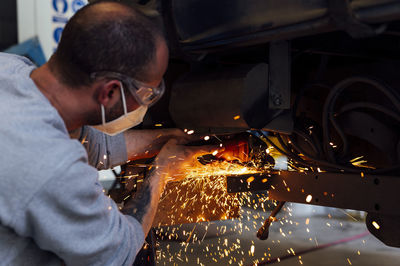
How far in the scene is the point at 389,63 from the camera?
1812mm

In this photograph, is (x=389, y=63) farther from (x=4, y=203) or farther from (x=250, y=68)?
(x=4, y=203)

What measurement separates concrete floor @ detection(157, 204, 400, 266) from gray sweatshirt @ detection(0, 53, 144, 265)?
2.03 metres

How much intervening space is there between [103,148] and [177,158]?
15.7 inches

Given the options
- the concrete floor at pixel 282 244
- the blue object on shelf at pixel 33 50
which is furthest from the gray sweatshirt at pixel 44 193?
the blue object on shelf at pixel 33 50

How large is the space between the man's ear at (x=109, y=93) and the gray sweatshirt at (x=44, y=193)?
0.18m

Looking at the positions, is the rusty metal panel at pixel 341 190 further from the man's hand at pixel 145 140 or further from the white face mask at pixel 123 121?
the white face mask at pixel 123 121

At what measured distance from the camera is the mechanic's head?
50.2 inches

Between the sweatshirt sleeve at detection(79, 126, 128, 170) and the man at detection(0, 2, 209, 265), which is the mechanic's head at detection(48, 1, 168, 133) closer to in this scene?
the man at detection(0, 2, 209, 265)

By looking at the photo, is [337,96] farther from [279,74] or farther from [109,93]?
[109,93]

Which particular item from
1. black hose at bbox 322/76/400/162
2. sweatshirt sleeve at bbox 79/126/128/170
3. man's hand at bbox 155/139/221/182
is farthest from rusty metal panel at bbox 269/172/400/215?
sweatshirt sleeve at bbox 79/126/128/170

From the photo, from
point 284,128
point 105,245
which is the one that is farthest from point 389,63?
point 105,245

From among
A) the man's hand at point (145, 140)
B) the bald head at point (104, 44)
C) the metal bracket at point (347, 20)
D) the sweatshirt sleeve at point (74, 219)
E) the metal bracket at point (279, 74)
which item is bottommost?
the man's hand at point (145, 140)

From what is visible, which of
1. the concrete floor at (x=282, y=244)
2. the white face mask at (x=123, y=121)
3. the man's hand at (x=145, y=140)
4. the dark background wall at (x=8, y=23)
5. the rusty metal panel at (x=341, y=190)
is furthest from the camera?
the dark background wall at (x=8, y=23)

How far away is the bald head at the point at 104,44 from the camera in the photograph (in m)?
1.27
